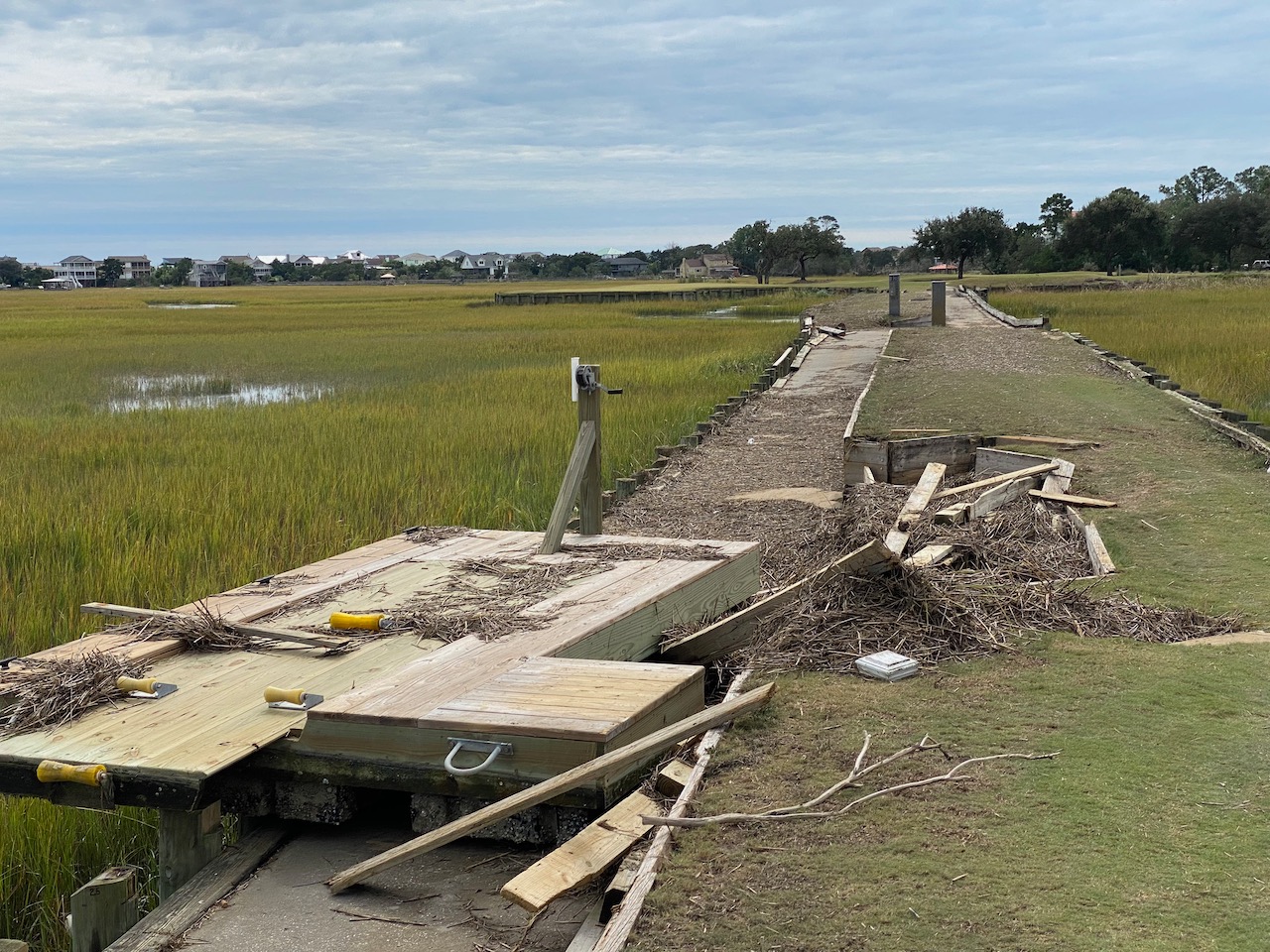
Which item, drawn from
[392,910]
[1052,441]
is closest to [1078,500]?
[1052,441]

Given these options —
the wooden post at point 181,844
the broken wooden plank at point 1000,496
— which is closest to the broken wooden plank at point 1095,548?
the broken wooden plank at point 1000,496

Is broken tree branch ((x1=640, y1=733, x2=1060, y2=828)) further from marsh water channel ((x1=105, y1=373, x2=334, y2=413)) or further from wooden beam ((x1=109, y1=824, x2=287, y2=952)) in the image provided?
marsh water channel ((x1=105, y1=373, x2=334, y2=413))

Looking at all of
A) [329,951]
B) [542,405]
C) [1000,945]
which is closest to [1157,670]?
[1000,945]

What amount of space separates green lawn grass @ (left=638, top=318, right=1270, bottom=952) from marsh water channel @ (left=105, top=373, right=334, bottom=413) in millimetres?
15845

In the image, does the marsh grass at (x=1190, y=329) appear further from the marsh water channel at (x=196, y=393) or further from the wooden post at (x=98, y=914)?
the wooden post at (x=98, y=914)

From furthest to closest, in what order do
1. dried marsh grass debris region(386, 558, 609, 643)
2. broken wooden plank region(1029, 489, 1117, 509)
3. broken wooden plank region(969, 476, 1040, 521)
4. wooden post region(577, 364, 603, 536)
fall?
broken wooden plank region(1029, 489, 1117, 509) < broken wooden plank region(969, 476, 1040, 521) < wooden post region(577, 364, 603, 536) < dried marsh grass debris region(386, 558, 609, 643)

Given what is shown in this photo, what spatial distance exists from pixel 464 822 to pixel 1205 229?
3398 inches

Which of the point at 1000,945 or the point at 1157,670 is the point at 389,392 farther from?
the point at 1000,945

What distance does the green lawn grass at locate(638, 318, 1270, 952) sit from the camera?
3.40 metres

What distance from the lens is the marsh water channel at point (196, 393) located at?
65.7 feet

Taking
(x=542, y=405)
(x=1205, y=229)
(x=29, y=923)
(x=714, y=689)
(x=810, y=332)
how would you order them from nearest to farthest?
(x=29, y=923) < (x=714, y=689) < (x=542, y=405) < (x=810, y=332) < (x=1205, y=229)

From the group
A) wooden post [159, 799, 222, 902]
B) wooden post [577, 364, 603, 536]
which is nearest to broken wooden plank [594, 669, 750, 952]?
wooden post [159, 799, 222, 902]

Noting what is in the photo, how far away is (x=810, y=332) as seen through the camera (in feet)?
101

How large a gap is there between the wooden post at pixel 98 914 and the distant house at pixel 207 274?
152825 mm
